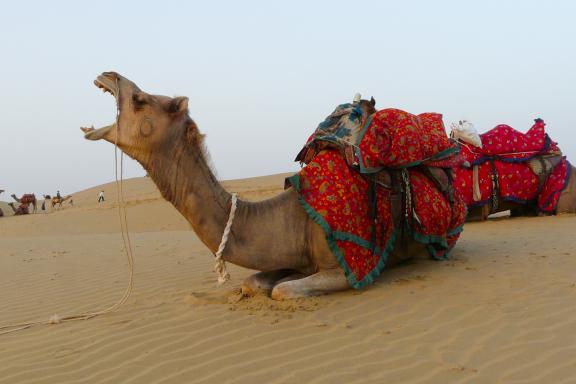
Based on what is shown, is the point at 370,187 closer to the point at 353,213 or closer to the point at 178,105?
the point at 353,213

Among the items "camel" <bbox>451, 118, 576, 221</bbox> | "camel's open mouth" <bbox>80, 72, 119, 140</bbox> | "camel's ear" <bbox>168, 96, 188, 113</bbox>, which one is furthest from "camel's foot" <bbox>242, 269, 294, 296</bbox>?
"camel" <bbox>451, 118, 576, 221</bbox>

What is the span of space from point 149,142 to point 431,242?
2763mm

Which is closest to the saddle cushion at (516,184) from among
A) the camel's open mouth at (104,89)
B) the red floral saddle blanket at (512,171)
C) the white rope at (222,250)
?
the red floral saddle blanket at (512,171)

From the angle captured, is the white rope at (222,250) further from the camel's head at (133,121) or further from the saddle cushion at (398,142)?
the saddle cushion at (398,142)

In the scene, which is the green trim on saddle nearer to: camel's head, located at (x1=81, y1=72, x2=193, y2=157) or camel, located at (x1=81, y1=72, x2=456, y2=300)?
camel, located at (x1=81, y1=72, x2=456, y2=300)

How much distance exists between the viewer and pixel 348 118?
5.30m

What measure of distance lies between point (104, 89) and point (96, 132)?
341 mm

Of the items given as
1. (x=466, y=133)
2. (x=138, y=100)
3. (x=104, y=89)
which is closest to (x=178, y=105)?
(x=138, y=100)

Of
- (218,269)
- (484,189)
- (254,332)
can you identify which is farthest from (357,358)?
(484,189)

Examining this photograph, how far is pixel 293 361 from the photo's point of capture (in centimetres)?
339

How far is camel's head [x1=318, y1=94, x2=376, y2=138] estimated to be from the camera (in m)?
5.17

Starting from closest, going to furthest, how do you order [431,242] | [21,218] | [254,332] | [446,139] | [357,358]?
[357,358] → [254,332] → [431,242] → [446,139] → [21,218]

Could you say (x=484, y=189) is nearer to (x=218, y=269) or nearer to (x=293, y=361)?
(x=218, y=269)

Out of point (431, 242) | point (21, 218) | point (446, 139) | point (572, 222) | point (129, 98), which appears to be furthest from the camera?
point (21, 218)
